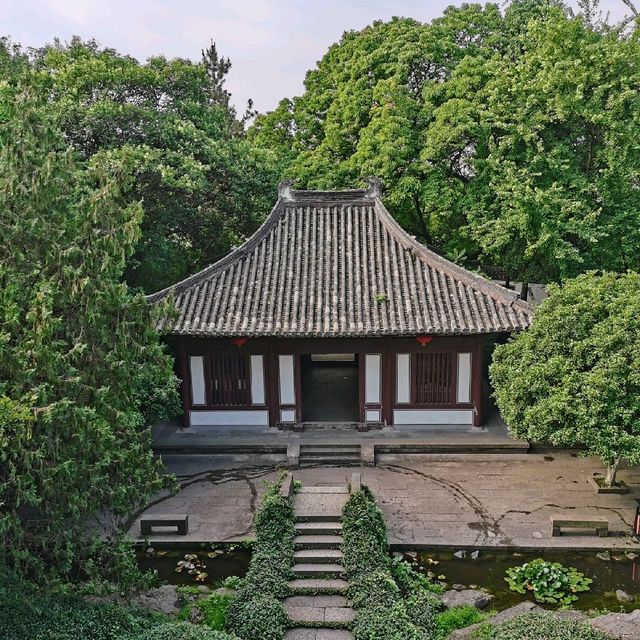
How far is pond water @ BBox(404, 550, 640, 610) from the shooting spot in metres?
9.86

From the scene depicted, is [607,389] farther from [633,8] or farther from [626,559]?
[633,8]

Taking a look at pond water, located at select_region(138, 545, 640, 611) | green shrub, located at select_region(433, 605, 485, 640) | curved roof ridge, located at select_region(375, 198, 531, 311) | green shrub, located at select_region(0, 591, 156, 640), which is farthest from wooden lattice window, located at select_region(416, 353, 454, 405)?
green shrub, located at select_region(0, 591, 156, 640)

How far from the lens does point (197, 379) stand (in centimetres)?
1593

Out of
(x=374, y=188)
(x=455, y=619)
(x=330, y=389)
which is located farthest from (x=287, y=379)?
(x=455, y=619)

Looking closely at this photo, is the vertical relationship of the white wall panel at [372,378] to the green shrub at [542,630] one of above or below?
above

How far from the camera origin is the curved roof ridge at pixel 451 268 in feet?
48.6

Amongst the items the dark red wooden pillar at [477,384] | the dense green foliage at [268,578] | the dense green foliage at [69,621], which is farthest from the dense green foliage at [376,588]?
the dark red wooden pillar at [477,384]

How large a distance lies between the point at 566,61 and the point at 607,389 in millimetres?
9104

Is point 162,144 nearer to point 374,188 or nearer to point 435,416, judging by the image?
point 374,188

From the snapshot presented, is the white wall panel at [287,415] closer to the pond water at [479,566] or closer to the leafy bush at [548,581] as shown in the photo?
the pond water at [479,566]

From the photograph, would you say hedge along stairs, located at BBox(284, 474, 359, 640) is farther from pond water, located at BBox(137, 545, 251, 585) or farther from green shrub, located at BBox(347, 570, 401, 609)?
pond water, located at BBox(137, 545, 251, 585)

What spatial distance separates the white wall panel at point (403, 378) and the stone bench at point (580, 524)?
17.3 feet

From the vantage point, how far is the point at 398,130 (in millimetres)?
19016

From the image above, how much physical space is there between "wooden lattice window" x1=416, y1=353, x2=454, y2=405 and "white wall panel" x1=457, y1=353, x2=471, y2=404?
0.21m
